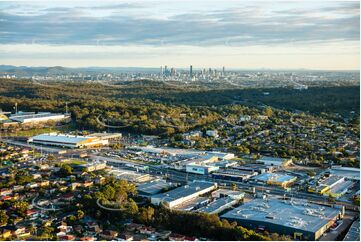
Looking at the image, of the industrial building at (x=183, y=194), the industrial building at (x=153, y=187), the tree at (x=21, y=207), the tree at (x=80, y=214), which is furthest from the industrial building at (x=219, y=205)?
the tree at (x=21, y=207)

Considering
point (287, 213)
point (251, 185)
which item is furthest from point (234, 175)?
point (287, 213)

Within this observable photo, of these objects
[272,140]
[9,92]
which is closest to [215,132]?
[272,140]

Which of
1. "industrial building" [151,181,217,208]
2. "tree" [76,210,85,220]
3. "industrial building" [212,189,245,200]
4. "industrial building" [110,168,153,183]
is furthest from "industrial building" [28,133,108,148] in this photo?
"tree" [76,210,85,220]

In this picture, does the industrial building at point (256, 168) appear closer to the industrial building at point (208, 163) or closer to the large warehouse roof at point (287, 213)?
the industrial building at point (208, 163)

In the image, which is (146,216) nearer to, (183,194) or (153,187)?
(183,194)

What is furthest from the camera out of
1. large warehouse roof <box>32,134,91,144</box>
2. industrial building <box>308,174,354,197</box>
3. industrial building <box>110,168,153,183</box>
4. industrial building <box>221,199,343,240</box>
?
large warehouse roof <box>32,134,91,144</box>

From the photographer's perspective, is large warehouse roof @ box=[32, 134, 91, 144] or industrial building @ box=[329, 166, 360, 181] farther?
large warehouse roof @ box=[32, 134, 91, 144]

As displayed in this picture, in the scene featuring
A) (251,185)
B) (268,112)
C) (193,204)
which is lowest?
(251,185)

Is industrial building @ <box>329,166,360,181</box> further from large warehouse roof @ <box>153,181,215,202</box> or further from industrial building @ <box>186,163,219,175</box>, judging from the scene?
large warehouse roof @ <box>153,181,215,202</box>
